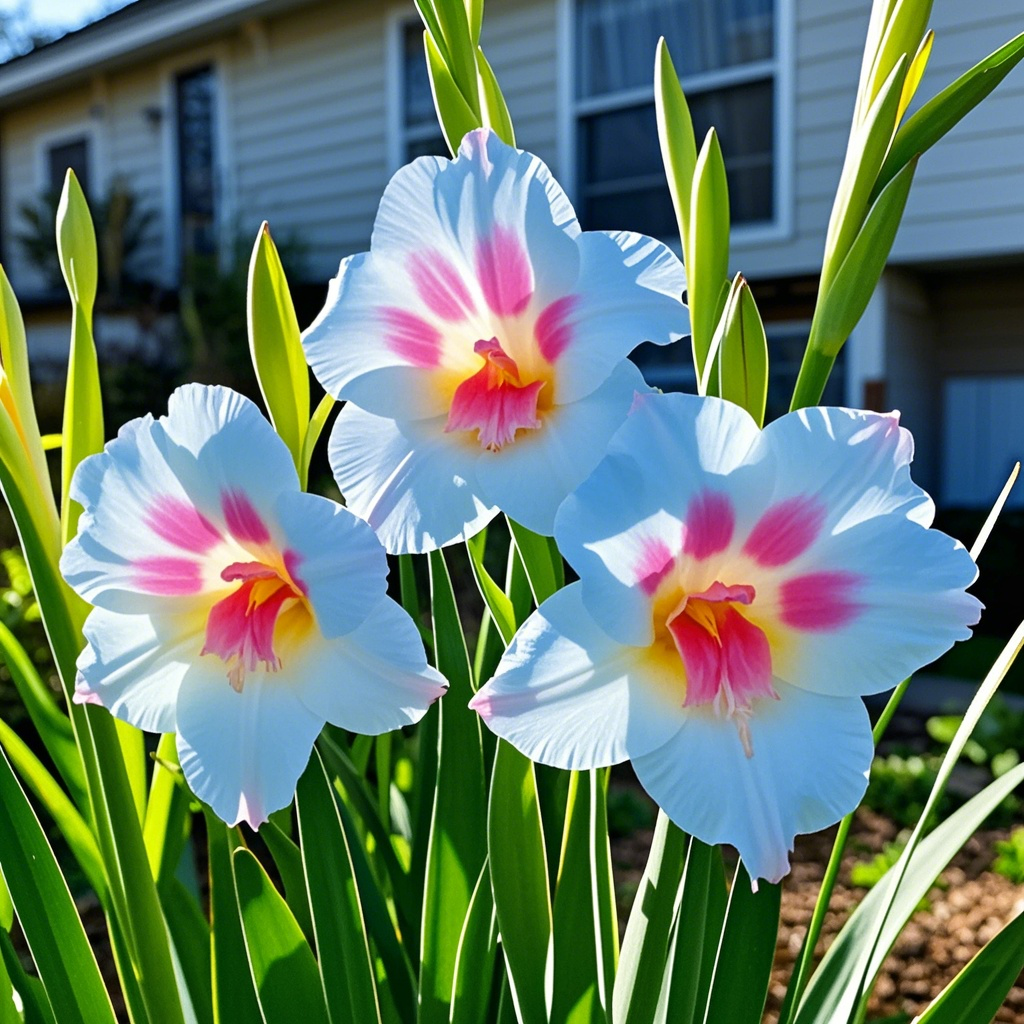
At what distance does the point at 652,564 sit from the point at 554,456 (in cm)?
8

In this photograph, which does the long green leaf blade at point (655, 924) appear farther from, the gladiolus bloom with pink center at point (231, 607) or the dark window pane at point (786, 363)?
the dark window pane at point (786, 363)

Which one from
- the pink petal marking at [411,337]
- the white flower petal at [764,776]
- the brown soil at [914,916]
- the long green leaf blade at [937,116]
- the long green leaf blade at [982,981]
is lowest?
the brown soil at [914,916]

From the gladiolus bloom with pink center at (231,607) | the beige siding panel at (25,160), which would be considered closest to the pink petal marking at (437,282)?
the gladiolus bloom with pink center at (231,607)

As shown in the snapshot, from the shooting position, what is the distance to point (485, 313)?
62 centimetres

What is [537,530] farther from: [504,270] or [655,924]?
[655,924]

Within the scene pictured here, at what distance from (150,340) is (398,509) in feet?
26.9

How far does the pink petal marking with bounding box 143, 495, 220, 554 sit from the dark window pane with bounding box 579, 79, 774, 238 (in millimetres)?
5871

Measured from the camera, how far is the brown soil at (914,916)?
1.96m

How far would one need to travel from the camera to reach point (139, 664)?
608 mm

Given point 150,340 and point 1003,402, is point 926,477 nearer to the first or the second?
point 1003,402

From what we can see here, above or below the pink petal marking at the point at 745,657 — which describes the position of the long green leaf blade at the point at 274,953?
below

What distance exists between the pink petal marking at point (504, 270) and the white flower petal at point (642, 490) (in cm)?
12

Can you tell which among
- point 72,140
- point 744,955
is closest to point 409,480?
point 744,955

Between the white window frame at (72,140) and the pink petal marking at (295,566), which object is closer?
the pink petal marking at (295,566)
